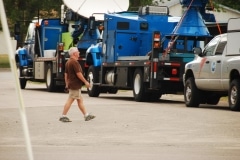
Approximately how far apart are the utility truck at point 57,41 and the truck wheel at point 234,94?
34.0ft

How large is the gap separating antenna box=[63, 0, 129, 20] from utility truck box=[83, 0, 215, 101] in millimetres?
2480

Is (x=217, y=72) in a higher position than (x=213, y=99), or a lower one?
higher

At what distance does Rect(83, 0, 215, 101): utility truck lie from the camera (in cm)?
2720

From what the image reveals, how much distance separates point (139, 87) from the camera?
91.6 feet

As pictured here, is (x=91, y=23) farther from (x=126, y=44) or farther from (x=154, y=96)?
(x=154, y=96)

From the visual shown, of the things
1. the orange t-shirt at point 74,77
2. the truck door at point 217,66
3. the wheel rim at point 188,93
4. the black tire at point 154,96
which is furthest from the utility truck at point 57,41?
the orange t-shirt at point 74,77

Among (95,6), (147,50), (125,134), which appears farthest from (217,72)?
(95,6)

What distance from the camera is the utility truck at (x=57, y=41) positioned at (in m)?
33.7

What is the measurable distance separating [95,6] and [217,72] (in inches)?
425

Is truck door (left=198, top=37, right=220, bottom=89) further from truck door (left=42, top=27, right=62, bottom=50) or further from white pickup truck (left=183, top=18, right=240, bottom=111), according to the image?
truck door (left=42, top=27, right=62, bottom=50)

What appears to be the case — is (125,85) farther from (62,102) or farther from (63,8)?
(63,8)

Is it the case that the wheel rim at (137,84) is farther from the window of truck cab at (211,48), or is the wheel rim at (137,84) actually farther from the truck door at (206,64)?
the window of truck cab at (211,48)

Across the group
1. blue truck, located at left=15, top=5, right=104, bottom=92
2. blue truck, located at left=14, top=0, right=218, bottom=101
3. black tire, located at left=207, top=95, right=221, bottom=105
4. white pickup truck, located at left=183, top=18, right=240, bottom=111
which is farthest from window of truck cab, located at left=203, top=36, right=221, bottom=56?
blue truck, located at left=15, top=5, right=104, bottom=92

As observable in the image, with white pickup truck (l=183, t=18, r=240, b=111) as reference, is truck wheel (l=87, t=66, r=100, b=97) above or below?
below
